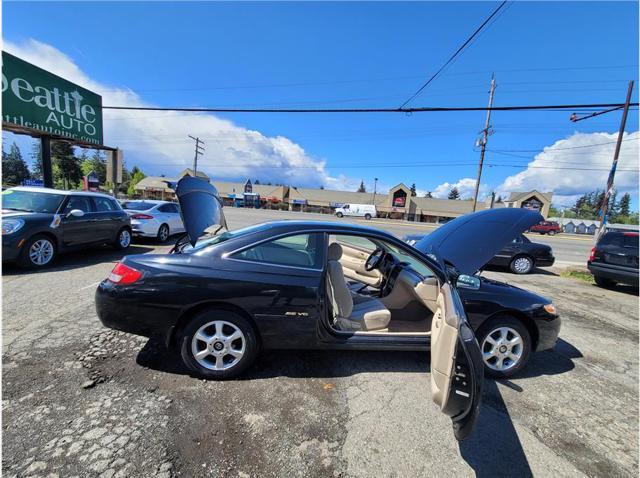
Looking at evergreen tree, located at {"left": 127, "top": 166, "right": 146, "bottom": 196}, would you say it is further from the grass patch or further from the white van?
the grass patch

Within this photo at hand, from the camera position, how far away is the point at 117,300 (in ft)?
8.12

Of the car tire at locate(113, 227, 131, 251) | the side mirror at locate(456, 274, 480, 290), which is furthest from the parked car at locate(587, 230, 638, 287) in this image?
the car tire at locate(113, 227, 131, 251)

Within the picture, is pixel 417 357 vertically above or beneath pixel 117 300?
beneath

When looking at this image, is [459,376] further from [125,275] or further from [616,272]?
[616,272]

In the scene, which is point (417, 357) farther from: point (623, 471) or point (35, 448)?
point (35, 448)

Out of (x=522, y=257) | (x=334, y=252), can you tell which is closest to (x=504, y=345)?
(x=334, y=252)

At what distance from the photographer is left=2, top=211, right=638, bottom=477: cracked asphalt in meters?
1.83

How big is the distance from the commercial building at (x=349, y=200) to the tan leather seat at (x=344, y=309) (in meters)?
54.9

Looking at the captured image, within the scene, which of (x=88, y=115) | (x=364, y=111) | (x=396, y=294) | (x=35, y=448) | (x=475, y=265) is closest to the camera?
(x=35, y=448)

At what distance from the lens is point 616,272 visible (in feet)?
23.3

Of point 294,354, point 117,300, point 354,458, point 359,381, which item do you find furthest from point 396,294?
point 117,300

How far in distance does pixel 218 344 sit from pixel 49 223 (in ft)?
17.9

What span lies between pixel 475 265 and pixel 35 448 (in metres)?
3.96

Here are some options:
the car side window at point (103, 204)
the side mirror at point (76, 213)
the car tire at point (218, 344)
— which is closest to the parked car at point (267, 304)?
the car tire at point (218, 344)
